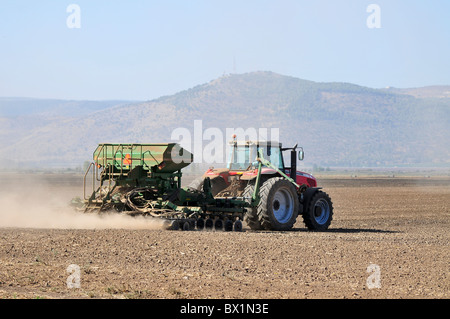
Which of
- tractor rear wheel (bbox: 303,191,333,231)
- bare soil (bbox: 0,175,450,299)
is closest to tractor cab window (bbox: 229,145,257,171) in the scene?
tractor rear wheel (bbox: 303,191,333,231)

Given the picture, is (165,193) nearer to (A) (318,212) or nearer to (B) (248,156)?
(B) (248,156)

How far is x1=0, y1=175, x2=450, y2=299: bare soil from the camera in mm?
10328

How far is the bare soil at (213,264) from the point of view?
10.3 meters

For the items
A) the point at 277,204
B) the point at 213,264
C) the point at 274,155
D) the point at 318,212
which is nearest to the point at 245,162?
the point at 274,155

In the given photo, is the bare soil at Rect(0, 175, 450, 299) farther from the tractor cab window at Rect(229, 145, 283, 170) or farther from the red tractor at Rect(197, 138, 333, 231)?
the tractor cab window at Rect(229, 145, 283, 170)

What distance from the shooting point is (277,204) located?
19359 millimetres

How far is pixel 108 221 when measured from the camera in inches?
697

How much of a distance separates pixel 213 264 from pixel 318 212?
892cm

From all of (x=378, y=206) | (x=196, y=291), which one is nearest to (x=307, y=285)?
(x=196, y=291)

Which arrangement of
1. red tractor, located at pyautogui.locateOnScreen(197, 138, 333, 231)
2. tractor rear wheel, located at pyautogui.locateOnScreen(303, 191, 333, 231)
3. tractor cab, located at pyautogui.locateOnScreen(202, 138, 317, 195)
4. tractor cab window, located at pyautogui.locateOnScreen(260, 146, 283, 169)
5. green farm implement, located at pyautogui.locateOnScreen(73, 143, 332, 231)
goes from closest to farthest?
green farm implement, located at pyautogui.locateOnScreen(73, 143, 332, 231), red tractor, located at pyautogui.locateOnScreen(197, 138, 333, 231), tractor cab, located at pyautogui.locateOnScreen(202, 138, 317, 195), tractor cab window, located at pyautogui.locateOnScreen(260, 146, 283, 169), tractor rear wheel, located at pyautogui.locateOnScreen(303, 191, 333, 231)

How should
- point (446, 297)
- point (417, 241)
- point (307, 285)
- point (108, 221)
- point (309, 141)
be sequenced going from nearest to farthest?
point (446, 297) < point (307, 285) < point (417, 241) < point (108, 221) < point (309, 141)
